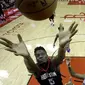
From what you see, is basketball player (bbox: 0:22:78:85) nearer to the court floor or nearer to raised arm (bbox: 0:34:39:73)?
raised arm (bbox: 0:34:39:73)

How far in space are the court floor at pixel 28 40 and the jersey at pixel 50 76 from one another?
151cm

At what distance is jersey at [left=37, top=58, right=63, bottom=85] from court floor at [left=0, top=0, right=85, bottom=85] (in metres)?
1.51

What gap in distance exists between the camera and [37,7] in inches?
106

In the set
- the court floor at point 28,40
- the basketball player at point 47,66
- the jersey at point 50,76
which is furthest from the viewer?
the court floor at point 28,40

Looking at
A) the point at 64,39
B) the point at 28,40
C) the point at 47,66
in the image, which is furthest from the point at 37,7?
the point at 28,40

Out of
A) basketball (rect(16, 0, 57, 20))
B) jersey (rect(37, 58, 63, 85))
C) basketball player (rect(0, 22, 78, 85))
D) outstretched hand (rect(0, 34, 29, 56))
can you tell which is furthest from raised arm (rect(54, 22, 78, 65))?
outstretched hand (rect(0, 34, 29, 56))

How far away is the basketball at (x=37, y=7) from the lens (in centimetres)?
267

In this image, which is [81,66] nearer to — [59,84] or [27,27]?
[59,84]

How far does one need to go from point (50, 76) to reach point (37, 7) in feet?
3.24

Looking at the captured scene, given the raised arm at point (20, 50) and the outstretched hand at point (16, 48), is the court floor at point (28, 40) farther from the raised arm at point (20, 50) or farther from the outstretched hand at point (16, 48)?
the outstretched hand at point (16, 48)

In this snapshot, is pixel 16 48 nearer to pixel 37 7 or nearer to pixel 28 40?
pixel 37 7

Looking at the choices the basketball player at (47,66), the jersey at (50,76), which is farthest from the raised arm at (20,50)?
the jersey at (50,76)

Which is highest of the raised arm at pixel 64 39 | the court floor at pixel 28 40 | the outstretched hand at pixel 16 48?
the outstretched hand at pixel 16 48

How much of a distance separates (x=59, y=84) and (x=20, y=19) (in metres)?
7.61
